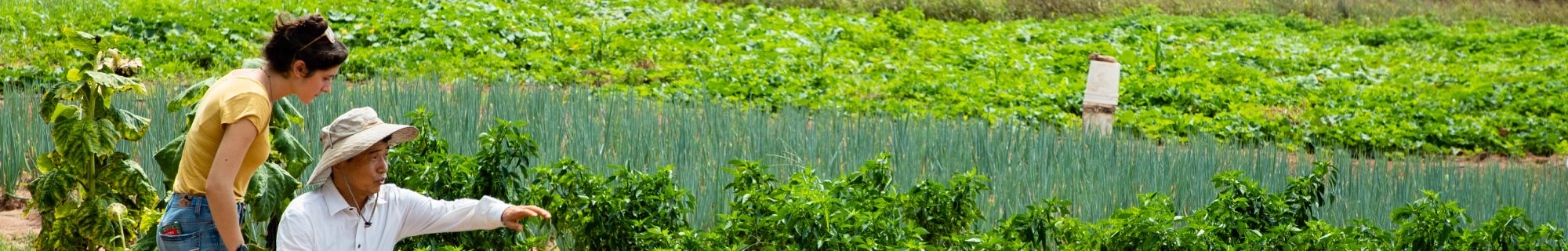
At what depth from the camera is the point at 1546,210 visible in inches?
207

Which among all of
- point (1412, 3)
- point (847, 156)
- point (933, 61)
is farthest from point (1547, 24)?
point (847, 156)

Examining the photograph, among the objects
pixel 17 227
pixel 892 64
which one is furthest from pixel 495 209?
pixel 892 64

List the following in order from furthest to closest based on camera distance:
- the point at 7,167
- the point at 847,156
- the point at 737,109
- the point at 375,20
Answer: the point at 375,20 → the point at 737,109 → the point at 847,156 → the point at 7,167

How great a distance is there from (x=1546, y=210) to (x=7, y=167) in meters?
5.69

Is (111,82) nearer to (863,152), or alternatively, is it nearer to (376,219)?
(376,219)

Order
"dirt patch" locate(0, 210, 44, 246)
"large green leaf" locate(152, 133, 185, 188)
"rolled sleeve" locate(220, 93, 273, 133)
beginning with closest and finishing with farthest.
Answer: "rolled sleeve" locate(220, 93, 273, 133), "large green leaf" locate(152, 133, 185, 188), "dirt patch" locate(0, 210, 44, 246)

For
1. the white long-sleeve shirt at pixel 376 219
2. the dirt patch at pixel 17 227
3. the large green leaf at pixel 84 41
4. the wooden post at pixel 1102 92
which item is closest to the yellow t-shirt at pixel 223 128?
the white long-sleeve shirt at pixel 376 219

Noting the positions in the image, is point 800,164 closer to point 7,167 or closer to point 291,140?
point 291,140

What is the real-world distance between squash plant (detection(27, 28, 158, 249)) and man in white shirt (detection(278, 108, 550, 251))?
2.94ft

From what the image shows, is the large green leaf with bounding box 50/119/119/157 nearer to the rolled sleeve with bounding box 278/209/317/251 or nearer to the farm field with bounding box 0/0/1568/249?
the farm field with bounding box 0/0/1568/249

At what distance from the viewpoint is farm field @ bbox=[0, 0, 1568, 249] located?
3463 millimetres

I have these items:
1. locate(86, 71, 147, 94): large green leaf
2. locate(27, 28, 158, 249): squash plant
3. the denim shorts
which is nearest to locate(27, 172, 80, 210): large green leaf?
locate(27, 28, 158, 249): squash plant

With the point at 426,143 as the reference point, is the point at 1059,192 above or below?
below

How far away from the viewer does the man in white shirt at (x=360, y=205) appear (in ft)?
8.83
